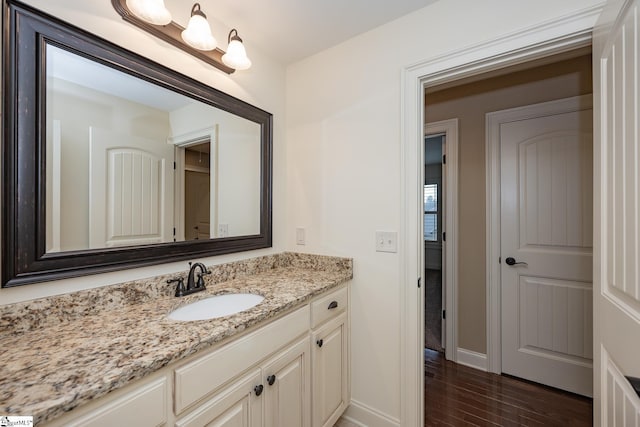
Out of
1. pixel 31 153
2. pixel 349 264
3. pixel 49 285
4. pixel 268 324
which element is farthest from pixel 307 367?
pixel 31 153

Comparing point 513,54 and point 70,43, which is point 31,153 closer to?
point 70,43

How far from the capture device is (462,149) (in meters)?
2.30

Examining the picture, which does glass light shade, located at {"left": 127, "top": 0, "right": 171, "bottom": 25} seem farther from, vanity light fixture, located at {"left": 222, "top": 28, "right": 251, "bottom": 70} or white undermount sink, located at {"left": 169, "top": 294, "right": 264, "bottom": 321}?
white undermount sink, located at {"left": 169, "top": 294, "right": 264, "bottom": 321}

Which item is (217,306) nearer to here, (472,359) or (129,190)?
(129,190)

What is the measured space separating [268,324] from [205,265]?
1.89ft

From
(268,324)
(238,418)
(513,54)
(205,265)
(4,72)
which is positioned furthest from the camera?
(205,265)

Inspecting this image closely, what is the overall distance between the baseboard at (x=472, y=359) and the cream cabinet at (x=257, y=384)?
4.10 feet

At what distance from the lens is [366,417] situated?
5.26ft

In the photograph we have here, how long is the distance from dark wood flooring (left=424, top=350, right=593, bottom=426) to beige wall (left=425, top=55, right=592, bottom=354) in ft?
0.97

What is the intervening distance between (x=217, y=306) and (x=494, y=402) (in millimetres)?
1940

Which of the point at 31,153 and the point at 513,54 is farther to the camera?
the point at 513,54

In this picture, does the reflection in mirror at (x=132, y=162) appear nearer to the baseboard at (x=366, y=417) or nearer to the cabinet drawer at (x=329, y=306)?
the cabinet drawer at (x=329, y=306)

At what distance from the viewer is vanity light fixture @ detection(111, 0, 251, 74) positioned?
1.08m

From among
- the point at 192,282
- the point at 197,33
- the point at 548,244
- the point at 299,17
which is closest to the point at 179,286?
the point at 192,282
